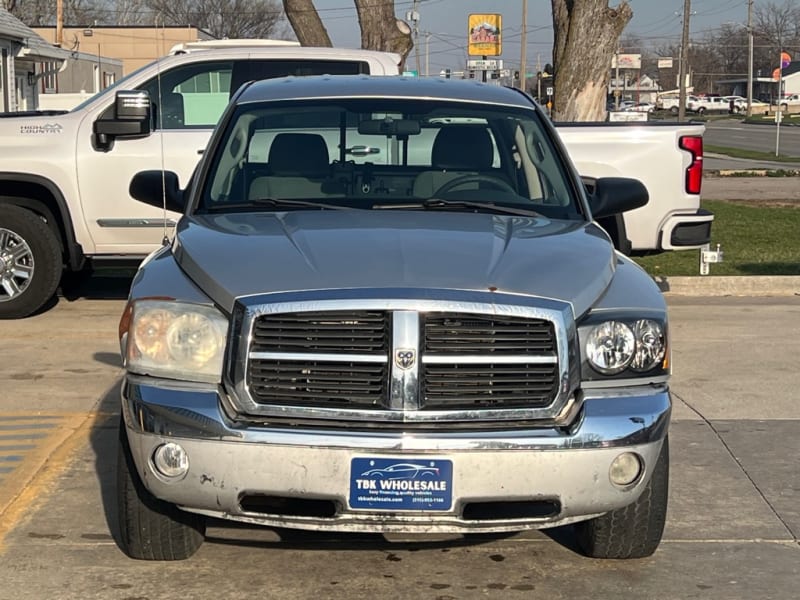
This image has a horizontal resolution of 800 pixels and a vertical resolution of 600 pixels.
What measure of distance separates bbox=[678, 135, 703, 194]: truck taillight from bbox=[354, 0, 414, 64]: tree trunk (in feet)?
37.3

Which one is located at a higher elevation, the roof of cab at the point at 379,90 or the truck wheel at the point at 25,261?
the roof of cab at the point at 379,90

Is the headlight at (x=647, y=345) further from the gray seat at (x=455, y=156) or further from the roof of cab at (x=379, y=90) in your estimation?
the roof of cab at (x=379, y=90)

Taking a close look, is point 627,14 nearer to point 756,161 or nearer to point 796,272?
point 796,272

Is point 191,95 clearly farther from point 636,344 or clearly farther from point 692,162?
point 636,344

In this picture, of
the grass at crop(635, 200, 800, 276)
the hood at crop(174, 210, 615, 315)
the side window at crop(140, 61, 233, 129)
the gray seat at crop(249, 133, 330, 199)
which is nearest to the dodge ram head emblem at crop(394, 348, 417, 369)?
the hood at crop(174, 210, 615, 315)

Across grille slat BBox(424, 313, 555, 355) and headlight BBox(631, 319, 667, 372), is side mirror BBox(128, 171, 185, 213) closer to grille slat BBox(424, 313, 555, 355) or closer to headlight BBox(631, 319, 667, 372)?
grille slat BBox(424, 313, 555, 355)

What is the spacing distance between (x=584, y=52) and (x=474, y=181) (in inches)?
420

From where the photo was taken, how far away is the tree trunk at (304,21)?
71.4 feet

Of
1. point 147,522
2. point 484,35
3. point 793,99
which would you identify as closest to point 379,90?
point 147,522

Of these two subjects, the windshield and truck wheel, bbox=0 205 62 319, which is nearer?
the windshield

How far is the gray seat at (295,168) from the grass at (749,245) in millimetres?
7220

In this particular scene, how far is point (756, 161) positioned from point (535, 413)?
1304 inches

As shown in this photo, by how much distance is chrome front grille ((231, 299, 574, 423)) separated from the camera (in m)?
4.12

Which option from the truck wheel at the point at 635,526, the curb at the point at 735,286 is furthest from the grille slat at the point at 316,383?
the curb at the point at 735,286
